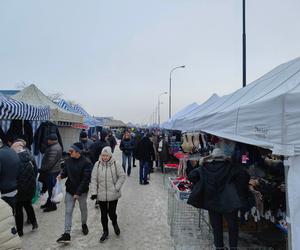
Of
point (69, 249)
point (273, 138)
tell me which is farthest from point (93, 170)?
point (273, 138)

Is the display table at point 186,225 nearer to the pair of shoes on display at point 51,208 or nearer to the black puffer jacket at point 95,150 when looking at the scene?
the pair of shoes on display at point 51,208

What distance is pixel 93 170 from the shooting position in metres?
5.02

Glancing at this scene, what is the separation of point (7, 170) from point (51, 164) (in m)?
2.27

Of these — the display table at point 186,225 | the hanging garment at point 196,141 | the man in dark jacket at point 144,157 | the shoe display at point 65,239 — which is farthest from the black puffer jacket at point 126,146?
the shoe display at point 65,239

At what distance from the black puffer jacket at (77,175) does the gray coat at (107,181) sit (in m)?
0.12

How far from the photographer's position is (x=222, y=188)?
3844 mm

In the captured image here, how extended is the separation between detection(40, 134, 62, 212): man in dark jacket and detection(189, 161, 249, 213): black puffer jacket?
380 centimetres

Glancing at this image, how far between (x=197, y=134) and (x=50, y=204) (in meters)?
5.07

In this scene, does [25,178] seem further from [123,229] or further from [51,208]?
[123,229]

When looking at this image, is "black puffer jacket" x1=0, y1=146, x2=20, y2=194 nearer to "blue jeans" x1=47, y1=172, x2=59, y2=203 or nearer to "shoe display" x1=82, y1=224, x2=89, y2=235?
"shoe display" x1=82, y1=224, x2=89, y2=235

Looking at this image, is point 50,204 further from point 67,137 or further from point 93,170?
point 67,137

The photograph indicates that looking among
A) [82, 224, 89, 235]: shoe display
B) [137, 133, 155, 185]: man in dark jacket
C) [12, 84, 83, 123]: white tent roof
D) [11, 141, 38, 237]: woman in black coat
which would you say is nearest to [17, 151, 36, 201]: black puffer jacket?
[11, 141, 38, 237]: woman in black coat

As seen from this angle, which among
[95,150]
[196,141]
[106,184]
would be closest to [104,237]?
[106,184]

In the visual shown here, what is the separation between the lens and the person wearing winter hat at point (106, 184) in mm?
4852
